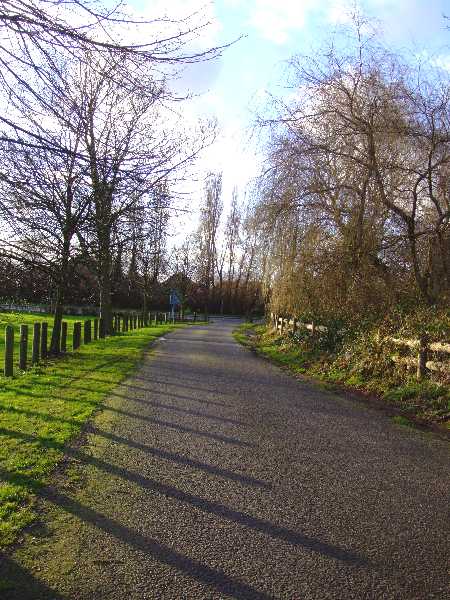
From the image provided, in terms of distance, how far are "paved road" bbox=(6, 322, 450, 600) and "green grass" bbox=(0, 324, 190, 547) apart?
0.80 feet

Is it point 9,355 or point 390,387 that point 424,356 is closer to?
point 390,387

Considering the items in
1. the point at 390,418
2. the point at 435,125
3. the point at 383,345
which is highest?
the point at 435,125

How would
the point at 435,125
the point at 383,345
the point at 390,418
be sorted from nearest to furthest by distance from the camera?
the point at 390,418
the point at 383,345
the point at 435,125

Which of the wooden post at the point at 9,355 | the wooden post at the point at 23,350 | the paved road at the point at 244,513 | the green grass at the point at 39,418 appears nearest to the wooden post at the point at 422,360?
the paved road at the point at 244,513

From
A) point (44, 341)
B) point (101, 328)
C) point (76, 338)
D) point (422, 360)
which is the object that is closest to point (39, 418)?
point (422, 360)

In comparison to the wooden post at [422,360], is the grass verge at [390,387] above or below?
below

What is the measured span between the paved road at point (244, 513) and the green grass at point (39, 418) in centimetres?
24

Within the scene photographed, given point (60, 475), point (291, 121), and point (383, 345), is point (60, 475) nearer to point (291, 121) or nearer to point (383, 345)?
point (383, 345)

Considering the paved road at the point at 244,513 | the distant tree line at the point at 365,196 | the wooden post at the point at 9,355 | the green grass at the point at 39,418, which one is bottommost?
the paved road at the point at 244,513

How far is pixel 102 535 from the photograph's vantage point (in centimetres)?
402

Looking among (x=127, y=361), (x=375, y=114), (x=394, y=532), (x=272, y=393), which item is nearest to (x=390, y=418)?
(x=272, y=393)

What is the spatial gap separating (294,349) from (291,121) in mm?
7568

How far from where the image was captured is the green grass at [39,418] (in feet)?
15.1

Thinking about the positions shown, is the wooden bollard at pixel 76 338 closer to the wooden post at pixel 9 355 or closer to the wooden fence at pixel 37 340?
the wooden fence at pixel 37 340
